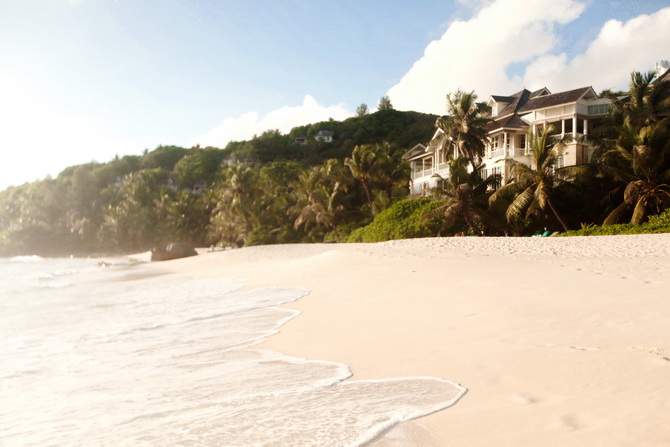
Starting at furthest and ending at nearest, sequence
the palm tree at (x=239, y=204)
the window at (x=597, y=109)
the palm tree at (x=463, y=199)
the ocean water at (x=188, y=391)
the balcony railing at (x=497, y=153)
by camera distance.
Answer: the palm tree at (x=239, y=204) → the balcony railing at (x=497, y=153) → the window at (x=597, y=109) → the palm tree at (x=463, y=199) → the ocean water at (x=188, y=391)

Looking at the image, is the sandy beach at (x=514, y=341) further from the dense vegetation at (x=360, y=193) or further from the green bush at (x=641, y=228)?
the dense vegetation at (x=360, y=193)

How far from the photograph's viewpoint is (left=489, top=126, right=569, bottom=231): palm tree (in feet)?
76.8

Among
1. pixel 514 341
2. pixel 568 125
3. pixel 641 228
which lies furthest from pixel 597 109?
pixel 514 341

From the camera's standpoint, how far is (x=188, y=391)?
385cm

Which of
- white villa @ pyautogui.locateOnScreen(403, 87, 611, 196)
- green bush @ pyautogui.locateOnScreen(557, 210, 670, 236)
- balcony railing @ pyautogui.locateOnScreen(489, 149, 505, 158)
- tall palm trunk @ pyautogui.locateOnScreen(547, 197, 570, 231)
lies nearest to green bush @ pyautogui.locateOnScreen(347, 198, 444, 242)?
white villa @ pyautogui.locateOnScreen(403, 87, 611, 196)

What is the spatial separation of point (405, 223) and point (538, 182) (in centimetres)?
809

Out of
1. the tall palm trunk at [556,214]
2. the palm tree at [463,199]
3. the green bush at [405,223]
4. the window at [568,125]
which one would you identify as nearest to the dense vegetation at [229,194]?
the green bush at [405,223]

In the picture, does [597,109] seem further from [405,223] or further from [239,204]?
[239,204]

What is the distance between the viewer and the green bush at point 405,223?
27.6 m

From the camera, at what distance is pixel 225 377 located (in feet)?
13.8

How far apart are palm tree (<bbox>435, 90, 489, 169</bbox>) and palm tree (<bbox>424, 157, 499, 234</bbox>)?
3.26 m

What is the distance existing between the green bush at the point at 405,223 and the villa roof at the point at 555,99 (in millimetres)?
11210

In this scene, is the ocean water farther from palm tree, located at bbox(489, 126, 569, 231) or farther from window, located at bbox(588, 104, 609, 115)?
window, located at bbox(588, 104, 609, 115)

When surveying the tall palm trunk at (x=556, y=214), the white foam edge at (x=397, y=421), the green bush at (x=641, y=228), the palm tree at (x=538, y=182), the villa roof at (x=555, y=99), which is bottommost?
the white foam edge at (x=397, y=421)
